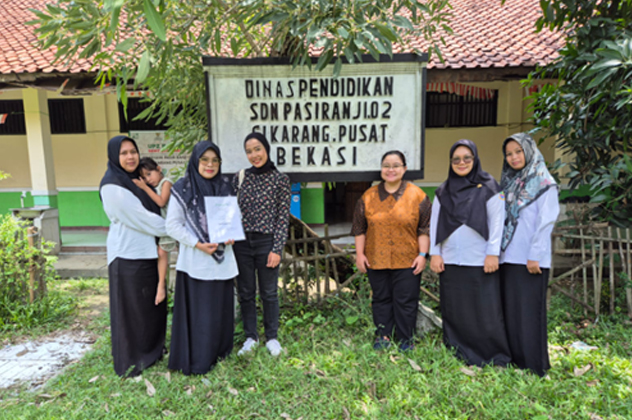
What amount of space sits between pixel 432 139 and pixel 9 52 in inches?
288

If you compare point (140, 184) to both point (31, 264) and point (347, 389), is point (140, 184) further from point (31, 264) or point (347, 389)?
point (31, 264)

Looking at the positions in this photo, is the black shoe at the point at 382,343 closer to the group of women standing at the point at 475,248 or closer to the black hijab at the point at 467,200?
the group of women standing at the point at 475,248

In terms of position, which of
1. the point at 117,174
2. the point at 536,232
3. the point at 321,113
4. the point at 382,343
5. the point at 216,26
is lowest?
the point at 382,343

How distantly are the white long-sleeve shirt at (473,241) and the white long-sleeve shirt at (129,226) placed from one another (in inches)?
74.9

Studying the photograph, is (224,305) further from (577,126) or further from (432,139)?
(432,139)

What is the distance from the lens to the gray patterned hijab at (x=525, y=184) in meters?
2.41

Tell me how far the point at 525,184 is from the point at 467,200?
1.20 ft

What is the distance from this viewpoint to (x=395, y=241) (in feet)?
8.84

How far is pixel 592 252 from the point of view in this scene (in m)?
3.45

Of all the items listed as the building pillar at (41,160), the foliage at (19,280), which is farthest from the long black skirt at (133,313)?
the building pillar at (41,160)

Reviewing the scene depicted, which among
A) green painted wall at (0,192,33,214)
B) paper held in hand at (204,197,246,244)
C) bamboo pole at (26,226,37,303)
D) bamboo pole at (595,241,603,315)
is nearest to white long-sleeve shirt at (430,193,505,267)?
paper held in hand at (204,197,246,244)

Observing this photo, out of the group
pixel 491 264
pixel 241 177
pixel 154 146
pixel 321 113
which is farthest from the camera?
pixel 154 146

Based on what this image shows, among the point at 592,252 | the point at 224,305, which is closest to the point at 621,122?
the point at 592,252

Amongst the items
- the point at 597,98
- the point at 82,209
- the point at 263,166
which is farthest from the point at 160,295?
the point at 82,209
